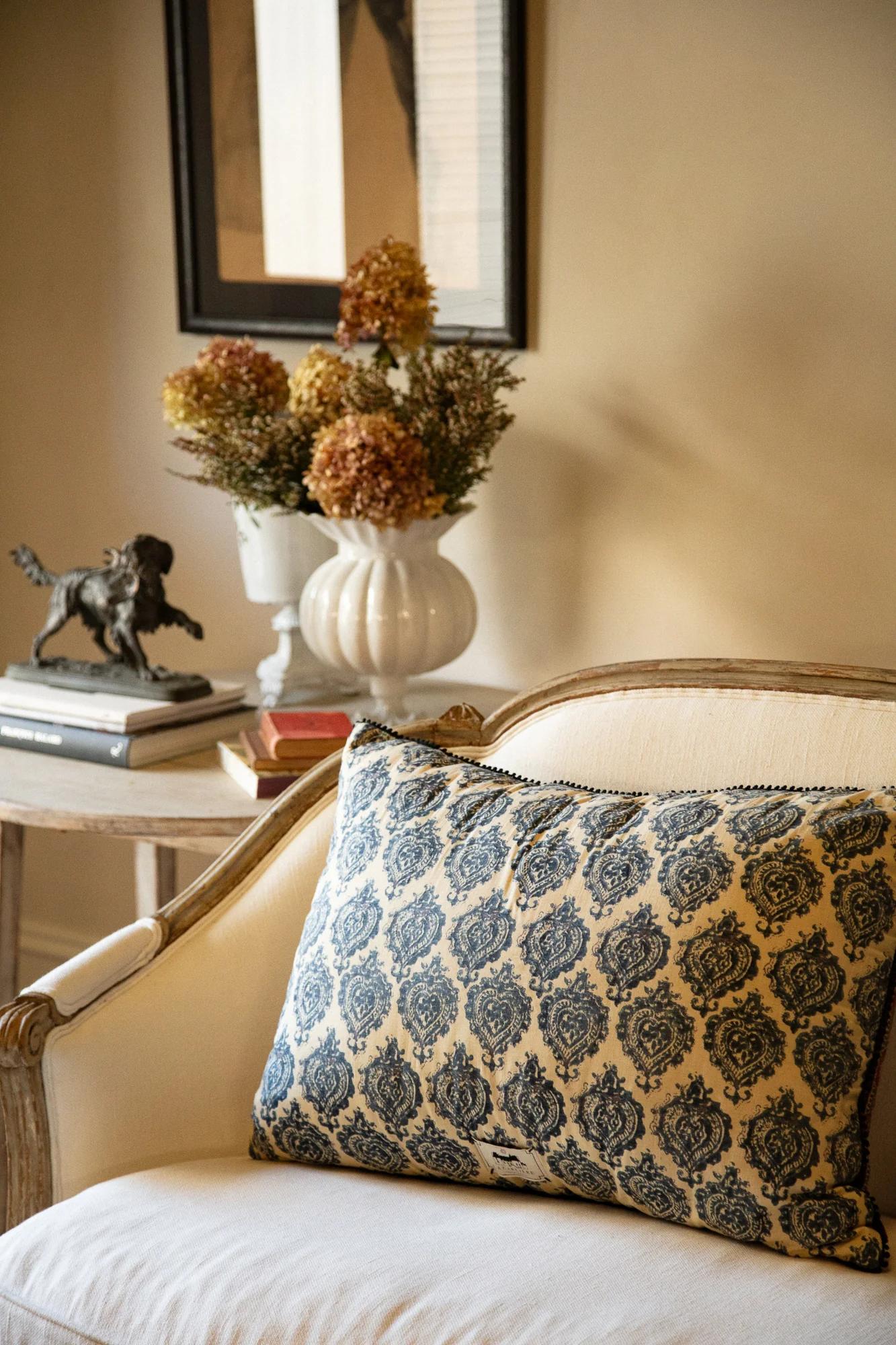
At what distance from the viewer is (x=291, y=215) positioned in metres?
2.25

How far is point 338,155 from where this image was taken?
85.7 inches

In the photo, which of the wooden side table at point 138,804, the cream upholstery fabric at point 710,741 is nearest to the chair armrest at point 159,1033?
the wooden side table at point 138,804

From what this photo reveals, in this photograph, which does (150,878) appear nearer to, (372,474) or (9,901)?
(9,901)

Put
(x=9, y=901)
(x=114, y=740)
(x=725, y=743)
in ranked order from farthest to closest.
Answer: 1. (x=9, y=901)
2. (x=114, y=740)
3. (x=725, y=743)

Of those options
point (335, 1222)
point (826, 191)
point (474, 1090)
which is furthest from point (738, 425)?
point (335, 1222)

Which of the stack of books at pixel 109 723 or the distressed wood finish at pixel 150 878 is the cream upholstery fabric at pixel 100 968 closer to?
the stack of books at pixel 109 723

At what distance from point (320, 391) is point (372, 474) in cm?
21

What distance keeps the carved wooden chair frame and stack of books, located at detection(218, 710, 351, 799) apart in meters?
0.14

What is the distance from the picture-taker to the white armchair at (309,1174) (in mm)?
1023

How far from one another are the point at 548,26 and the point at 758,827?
4.33ft

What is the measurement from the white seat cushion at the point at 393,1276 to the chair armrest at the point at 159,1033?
0.09 metres

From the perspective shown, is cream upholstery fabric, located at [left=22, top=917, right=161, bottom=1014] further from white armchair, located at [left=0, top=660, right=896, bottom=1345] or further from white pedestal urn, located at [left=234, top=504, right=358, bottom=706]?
white pedestal urn, located at [left=234, top=504, right=358, bottom=706]

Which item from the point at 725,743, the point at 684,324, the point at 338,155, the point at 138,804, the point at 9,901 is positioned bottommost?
the point at 9,901

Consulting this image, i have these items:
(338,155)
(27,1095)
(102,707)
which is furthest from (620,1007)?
(338,155)
